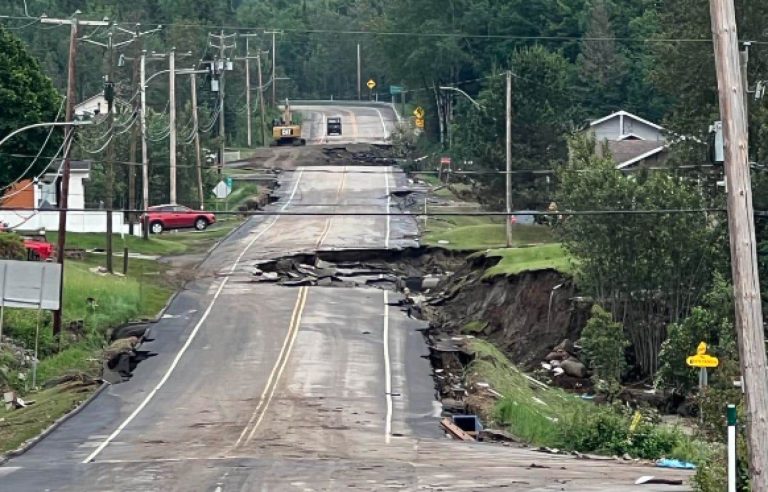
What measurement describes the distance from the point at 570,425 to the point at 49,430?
37.9 feet

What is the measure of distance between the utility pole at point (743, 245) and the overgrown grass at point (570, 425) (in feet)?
44.6

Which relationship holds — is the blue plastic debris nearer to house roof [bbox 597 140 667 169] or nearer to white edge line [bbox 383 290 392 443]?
white edge line [bbox 383 290 392 443]

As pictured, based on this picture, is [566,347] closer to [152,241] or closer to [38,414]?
[38,414]

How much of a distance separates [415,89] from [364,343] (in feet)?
258

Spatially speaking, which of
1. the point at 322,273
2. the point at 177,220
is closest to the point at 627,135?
the point at 177,220

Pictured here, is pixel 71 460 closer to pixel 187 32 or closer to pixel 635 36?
pixel 635 36

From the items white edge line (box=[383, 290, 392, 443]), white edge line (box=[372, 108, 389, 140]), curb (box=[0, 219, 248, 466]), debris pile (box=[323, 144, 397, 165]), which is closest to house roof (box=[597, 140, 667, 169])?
white edge line (box=[383, 290, 392, 443])

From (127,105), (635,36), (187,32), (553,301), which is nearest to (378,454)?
(553,301)

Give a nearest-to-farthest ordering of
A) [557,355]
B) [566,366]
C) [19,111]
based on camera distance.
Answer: [566,366] → [557,355] → [19,111]

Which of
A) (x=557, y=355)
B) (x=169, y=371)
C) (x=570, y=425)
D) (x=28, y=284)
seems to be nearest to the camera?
(x=570, y=425)

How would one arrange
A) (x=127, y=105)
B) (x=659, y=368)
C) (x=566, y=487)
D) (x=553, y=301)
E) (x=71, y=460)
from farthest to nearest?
(x=127, y=105) → (x=553, y=301) → (x=659, y=368) → (x=71, y=460) → (x=566, y=487)

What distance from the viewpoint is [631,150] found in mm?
79688

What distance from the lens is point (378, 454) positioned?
28.7 metres

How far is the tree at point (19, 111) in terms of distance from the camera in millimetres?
58556
